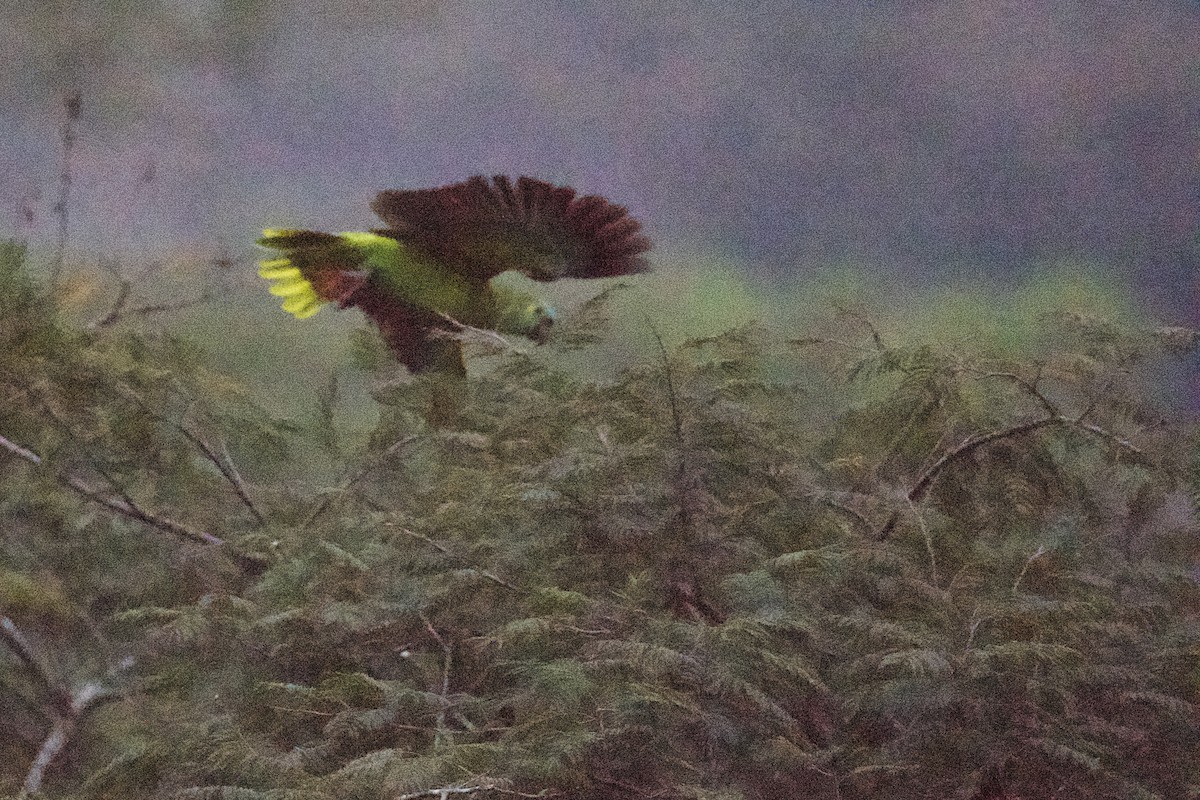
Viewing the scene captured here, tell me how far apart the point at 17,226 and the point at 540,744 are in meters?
1.73

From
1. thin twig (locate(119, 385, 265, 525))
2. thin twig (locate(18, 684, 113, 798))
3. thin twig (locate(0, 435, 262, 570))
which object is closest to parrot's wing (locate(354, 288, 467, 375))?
thin twig (locate(119, 385, 265, 525))

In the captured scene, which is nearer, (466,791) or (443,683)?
(466,791)

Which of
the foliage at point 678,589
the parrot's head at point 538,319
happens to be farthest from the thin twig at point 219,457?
the parrot's head at point 538,319

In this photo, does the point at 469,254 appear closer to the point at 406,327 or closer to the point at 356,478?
the point at 406,327

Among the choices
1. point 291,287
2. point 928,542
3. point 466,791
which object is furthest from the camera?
point 291,287

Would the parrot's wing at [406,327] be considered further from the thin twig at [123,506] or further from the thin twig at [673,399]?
the thin twig at [673,399]

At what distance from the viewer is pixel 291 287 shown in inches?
82.4

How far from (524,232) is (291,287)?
0.49 meters

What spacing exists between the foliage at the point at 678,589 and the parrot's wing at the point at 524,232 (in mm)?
345

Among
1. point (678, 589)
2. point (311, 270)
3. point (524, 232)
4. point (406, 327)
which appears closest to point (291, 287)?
point (311, 270)

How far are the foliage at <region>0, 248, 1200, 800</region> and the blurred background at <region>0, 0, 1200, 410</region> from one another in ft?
1.04

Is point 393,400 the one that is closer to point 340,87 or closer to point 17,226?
point 340,87

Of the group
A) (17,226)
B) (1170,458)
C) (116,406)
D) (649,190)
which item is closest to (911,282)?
(649,190)

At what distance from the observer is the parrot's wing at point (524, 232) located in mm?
1963
